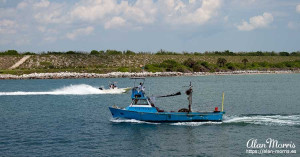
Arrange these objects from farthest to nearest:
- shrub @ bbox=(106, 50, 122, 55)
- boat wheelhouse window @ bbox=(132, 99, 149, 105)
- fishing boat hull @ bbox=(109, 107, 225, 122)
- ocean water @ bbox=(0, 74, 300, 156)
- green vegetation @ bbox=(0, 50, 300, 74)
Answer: shrub @ bbox=(106, 50, 122, 55) < green vegetation @ bbox=(0, 50, 300, 74) < boat wheelhouse window @ bbox=(132, 99, 149, 105) < fishing boat hull @ bbox=(109, 107, 225, 122) < ocean water @ bbox=(0, 74, 300, 156)

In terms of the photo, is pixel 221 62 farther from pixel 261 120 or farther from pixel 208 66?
pixel 261 120

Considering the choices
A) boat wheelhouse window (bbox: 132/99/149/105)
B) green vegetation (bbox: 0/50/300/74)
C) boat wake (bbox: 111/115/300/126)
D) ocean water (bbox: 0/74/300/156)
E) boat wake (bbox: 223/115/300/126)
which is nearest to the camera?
ocean water (bbox: 0/74/300/156)

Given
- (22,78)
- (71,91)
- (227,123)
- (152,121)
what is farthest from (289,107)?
(22,78)

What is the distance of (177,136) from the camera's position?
31.8 meters

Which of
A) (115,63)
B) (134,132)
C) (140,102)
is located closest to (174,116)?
(140,102)

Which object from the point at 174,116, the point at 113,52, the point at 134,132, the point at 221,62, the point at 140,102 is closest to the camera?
the point at 134,132

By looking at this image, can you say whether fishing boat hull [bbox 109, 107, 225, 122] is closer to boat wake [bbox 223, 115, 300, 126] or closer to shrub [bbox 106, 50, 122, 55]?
boat wake [bbox 223, 115, 300, 126]

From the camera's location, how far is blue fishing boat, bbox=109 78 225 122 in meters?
35.6

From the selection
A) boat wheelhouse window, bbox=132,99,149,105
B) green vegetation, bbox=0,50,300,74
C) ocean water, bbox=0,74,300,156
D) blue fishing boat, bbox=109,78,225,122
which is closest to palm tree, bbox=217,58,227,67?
green vegetation, bbox=0,50,300,74

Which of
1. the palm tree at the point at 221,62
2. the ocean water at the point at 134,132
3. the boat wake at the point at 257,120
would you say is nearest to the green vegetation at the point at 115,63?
the palm tree at the point at 221,62

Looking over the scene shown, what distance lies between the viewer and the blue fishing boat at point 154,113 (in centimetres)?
3556

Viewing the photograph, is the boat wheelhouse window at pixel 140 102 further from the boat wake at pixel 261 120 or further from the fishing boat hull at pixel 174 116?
the boat wake at pixel 261 120

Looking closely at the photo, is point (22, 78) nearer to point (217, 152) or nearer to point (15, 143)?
point (15, 143)

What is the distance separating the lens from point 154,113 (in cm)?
3578
